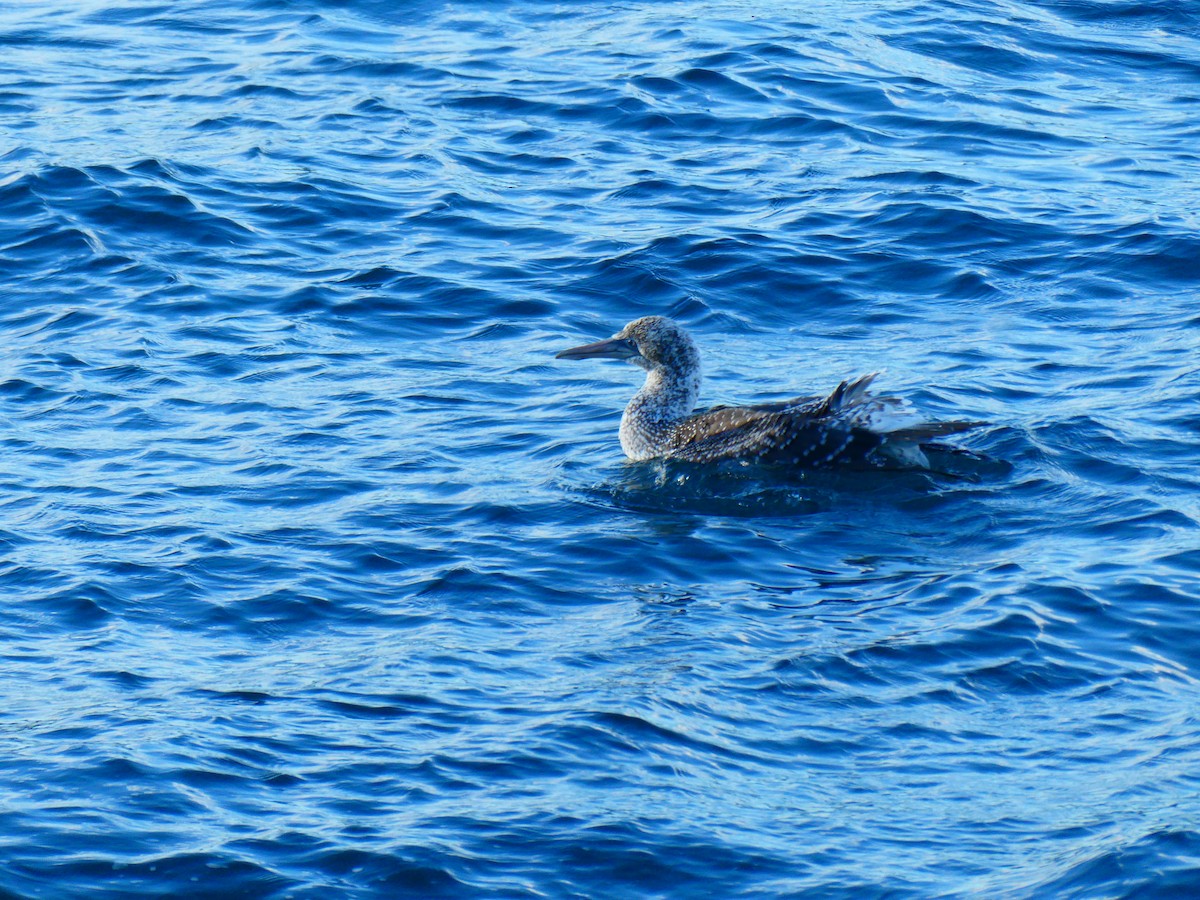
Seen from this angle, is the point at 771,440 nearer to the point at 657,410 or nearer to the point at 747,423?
the point at 747,423

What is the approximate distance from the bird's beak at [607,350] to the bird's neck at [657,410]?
0.83 feet

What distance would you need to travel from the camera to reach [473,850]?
6.73m

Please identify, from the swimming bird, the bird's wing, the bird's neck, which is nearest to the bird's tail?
the swimming bird

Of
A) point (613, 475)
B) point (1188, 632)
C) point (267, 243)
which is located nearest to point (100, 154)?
point (267, 243)

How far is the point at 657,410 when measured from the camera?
37.8 feet

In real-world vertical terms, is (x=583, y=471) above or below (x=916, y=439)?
below

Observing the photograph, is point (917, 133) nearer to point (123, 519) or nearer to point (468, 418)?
point (468, 418)

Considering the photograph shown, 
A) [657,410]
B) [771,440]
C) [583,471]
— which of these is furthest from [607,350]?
[771,440]

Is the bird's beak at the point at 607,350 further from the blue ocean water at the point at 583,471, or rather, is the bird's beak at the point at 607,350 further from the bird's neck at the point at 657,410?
the blue ocean water at the point at 583,471

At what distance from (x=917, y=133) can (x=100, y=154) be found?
7530mm

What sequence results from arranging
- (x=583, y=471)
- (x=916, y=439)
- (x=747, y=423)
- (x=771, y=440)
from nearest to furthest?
1. (x=916, y=439)
2. (x=771, y=440)
3. (x=747, y=423)
4. (x=583, y=471)

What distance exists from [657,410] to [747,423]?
2.67ft

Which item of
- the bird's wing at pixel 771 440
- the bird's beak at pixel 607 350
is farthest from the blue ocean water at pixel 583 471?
the bird's beak at pixel 607 350

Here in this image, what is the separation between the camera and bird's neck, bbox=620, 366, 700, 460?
11.4m
